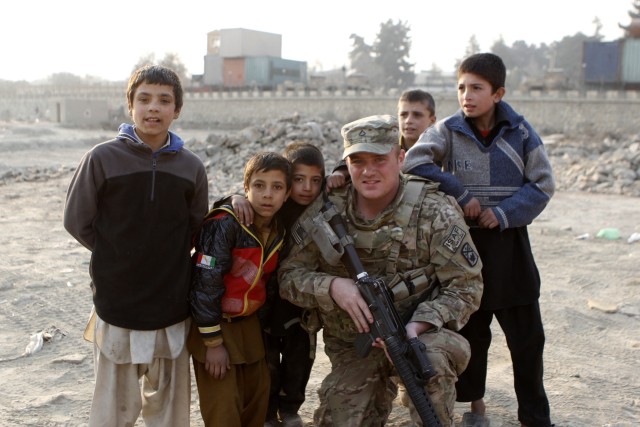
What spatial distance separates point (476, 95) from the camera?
10.1 ft

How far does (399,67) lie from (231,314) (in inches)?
2315

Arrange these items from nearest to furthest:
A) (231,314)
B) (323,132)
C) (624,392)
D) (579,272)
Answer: (231,314), (624,392), (579,272), (323,132)

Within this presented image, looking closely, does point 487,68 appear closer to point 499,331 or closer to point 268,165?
point 268,165

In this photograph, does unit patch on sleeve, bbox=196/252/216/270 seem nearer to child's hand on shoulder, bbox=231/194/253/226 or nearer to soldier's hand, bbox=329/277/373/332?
child's hand on shoulder, bbox=231/194/253/226

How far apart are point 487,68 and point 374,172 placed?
2.65 ft

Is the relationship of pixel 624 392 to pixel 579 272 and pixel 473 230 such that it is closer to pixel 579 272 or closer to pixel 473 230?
pixel 473 230

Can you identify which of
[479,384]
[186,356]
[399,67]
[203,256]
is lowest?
[479,384]

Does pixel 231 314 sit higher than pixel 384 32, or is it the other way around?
pixel 384 32

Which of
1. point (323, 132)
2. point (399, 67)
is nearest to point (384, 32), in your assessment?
point (399, 67)

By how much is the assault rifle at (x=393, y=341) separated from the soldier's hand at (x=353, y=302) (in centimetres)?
2

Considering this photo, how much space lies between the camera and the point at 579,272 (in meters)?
6.88

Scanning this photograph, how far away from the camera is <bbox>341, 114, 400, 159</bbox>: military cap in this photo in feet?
9.36

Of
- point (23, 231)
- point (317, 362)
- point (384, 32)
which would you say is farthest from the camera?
point (384, 32)

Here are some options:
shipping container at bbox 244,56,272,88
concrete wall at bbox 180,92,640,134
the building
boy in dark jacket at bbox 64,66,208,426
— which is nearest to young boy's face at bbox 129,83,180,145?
boy in dark jacket at bbox 64,66,208,426
